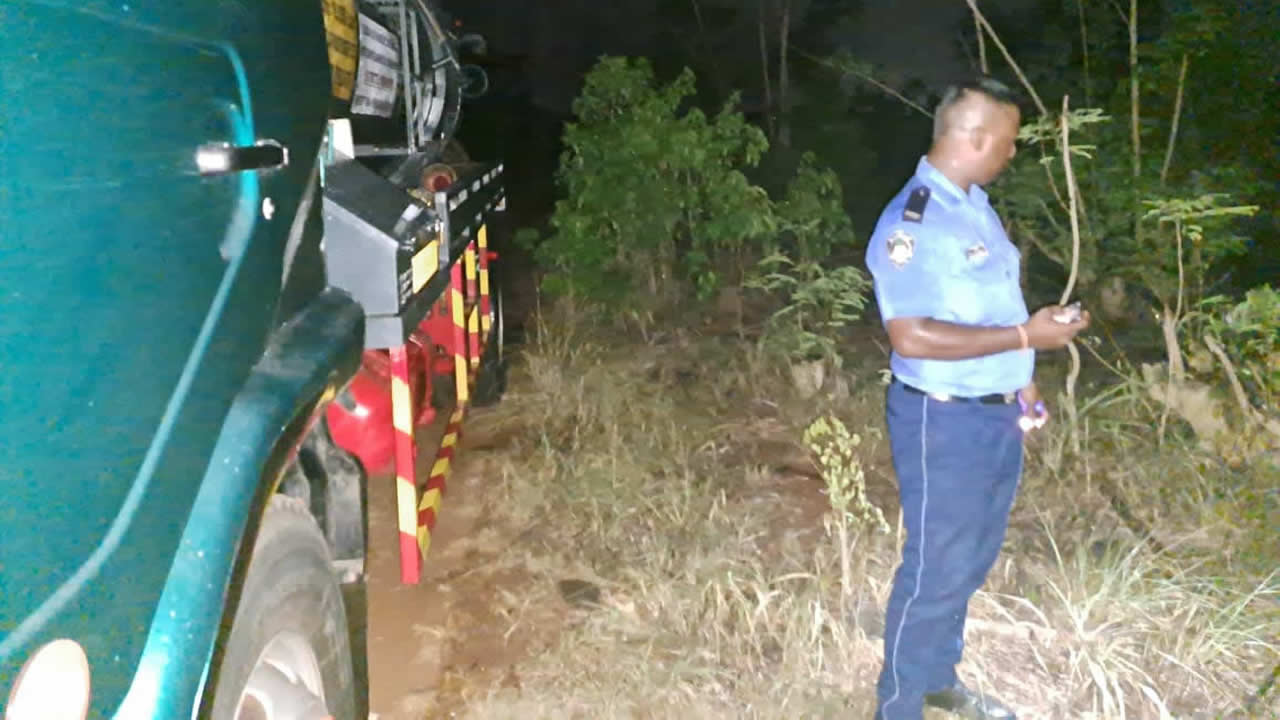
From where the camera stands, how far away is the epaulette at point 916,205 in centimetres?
251

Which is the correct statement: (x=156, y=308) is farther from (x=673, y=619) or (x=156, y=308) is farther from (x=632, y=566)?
(x=632, y=566)

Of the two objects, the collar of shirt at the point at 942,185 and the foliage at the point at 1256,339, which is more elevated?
the collar of shirt at the point at 942,185

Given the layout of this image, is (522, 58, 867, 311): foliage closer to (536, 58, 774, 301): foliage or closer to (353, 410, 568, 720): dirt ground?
(536, 58, 774, 301): foliage

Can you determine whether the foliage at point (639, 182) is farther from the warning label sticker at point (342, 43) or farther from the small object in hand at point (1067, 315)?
the small object in hand at point (1067, 315)

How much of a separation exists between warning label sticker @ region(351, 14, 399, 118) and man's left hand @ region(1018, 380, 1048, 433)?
2692 mm

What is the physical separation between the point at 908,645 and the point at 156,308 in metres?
2.10

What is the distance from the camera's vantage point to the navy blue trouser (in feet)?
8.46

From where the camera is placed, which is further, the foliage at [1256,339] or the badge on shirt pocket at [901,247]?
the foliage at [1256,339]

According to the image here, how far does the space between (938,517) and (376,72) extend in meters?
3.19

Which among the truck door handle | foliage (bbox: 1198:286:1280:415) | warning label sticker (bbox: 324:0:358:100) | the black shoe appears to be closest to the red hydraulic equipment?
warning label sticker (bbox: 324:0:358:100)

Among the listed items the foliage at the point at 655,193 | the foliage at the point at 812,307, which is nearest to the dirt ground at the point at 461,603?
the foliage at the point at 812,307

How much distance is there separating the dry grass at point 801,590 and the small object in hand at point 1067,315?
1046 mm

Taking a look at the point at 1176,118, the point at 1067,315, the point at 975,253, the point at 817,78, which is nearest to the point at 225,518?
the point at 975,253

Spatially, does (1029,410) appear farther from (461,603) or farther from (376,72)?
(376,72)
